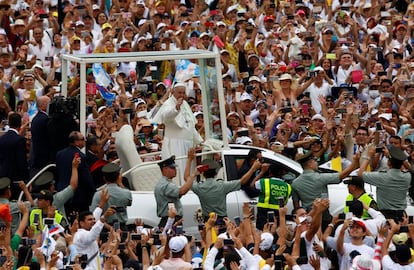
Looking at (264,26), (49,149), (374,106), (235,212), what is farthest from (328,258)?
(264,26)

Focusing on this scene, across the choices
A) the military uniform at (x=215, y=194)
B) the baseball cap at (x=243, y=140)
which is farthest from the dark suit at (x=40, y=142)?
the baseball cap at (x=243, y=140)

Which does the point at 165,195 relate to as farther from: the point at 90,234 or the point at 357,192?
the point at 90,234

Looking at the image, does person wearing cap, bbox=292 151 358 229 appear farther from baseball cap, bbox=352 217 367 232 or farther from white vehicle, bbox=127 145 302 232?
baseball cap, bbox=352 217 367 232

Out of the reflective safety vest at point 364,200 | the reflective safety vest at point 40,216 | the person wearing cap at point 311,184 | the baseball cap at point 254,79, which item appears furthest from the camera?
the baseball cap at point 254,79

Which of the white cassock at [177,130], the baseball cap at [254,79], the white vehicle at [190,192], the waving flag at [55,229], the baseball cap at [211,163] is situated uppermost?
the white cassock at [177,130]

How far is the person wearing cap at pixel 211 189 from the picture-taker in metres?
20.8

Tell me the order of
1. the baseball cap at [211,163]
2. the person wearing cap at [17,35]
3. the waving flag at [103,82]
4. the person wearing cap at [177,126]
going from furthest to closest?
1. the person wearing cap at [17,35]
2. the waving flag at [103,82]
3. the person wearing cap at [177,126]
4. the baseball cap at [211,163]

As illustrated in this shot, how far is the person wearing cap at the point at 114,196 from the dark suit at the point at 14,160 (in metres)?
1.44

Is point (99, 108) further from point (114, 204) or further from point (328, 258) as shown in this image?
point (328, 258)

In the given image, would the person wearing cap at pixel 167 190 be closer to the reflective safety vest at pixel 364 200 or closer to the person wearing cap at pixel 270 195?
the person wearing cap at pixel 270 195

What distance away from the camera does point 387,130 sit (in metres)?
24.7

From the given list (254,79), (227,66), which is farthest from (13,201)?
(227,66)

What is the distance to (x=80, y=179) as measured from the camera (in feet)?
68.5

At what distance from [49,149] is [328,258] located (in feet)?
14.8
